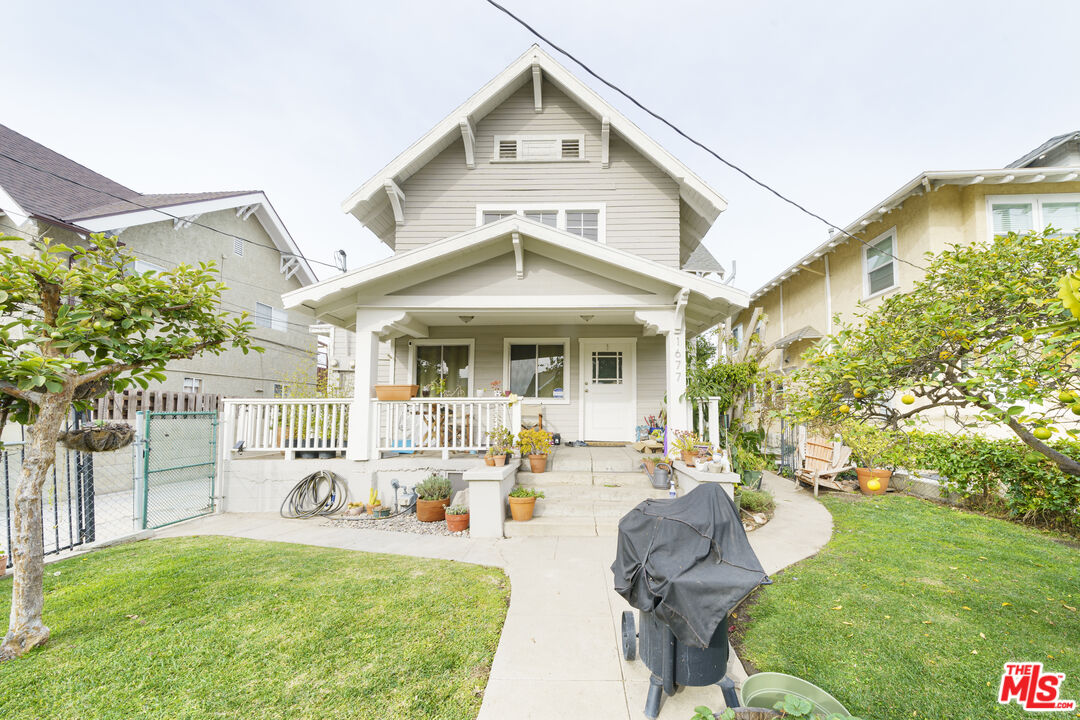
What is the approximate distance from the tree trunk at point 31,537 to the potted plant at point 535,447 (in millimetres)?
4833

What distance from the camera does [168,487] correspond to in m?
8.94

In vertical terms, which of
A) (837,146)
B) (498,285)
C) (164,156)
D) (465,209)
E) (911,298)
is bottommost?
(911,298)

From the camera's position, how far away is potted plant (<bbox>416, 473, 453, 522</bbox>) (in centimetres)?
620

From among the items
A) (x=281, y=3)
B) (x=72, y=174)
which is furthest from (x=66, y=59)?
(x=281, y=3)

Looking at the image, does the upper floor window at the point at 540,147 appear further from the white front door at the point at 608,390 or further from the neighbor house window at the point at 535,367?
the white front door at the point at 608,390

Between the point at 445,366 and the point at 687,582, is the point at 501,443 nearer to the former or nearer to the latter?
the point at 445,366

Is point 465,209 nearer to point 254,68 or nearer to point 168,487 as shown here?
point 254,68

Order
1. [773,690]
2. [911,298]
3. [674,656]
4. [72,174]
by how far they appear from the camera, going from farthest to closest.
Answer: [72,174] → [911,298] → [674,656] → [773,690]

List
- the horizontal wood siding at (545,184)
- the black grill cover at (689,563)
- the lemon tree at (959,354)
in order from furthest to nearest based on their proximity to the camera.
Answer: the horizontal wood siding at (545,184) < the black grill cover at (689,563) < the lemon tree at (959,354)

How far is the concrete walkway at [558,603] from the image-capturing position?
2480 mm

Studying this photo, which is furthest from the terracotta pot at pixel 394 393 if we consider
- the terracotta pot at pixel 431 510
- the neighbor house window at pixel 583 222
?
the neighbor house window at pixel 583 222

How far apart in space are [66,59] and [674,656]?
41.8 ft

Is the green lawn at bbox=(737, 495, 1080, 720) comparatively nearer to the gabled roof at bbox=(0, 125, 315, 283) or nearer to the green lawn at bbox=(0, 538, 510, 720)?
the green lawn at bbox=(0, 538, 510, 720)

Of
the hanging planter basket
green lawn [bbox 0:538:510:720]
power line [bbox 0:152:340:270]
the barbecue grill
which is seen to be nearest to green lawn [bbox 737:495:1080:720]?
the barbecue grill
